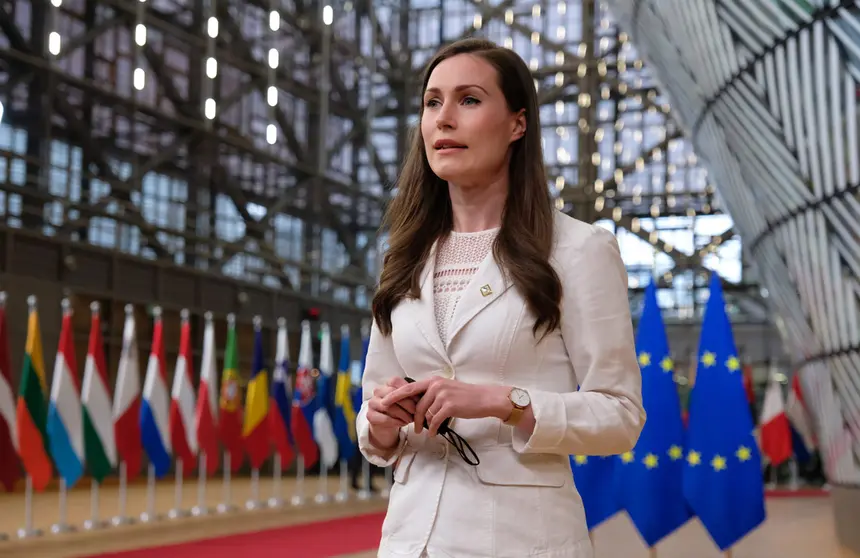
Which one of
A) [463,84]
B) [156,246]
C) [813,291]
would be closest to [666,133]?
[156,246]

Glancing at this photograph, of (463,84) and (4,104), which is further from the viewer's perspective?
(4,104)

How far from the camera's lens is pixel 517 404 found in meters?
1.80

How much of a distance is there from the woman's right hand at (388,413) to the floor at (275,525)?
1002 centimetres

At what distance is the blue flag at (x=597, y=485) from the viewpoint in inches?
443

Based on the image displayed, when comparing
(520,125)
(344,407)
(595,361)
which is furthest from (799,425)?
(595,361)

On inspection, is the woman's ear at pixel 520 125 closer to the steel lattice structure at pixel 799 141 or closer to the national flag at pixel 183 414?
the steel lattice structure at pixel 799 141

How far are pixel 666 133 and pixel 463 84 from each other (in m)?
31.5

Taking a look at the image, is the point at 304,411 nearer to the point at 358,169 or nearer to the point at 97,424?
the point at 97,424

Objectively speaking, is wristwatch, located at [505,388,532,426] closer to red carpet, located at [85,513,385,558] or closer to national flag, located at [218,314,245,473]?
red carpet, located at [85,513,385,558]

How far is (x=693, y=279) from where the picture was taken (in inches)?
1248

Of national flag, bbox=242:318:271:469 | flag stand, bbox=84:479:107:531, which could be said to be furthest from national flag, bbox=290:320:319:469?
flag stand, bbox=84:479:107:531

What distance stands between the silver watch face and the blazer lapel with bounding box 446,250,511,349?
0.51 feet

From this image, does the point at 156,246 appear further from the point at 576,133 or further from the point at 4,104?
the point at 576,133

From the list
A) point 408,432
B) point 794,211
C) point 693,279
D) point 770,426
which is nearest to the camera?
point 408,432
